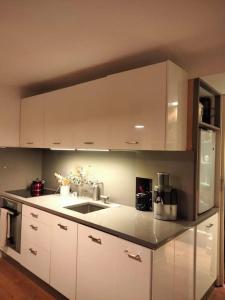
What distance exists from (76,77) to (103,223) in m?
1.65

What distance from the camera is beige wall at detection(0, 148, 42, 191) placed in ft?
9.98

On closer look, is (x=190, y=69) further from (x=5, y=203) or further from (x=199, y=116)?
(x=5, y=203)

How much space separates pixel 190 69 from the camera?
2.10m

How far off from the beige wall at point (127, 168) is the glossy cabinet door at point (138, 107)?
369mm

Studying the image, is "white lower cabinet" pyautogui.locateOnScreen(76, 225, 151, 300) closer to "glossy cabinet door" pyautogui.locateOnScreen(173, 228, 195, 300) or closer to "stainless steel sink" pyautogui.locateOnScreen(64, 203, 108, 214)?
"glossy cabinet door" pyautogui.locateOnScreen(173, 228, 195, 300)

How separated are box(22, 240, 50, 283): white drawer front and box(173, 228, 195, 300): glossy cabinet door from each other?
1224 millimetres

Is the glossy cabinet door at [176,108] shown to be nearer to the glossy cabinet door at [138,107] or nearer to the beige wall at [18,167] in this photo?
the glossy cabinet door at [138,107]

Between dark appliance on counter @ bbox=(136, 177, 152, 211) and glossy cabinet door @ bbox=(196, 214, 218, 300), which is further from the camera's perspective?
dark appliance on counter @ bbox=(136, 177, 152, 211)

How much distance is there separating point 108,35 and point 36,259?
2.21 m

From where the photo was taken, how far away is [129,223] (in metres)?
1.85

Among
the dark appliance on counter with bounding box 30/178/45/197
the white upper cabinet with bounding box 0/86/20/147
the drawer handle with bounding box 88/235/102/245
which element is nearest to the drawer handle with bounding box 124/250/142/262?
the drawer handle with bounding box 88/235/102/245

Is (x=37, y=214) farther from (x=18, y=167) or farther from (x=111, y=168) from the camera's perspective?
(x=18, y=167)

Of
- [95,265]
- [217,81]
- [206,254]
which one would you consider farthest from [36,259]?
[217,81]

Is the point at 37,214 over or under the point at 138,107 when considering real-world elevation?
under
